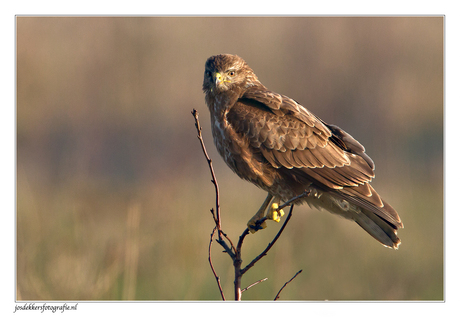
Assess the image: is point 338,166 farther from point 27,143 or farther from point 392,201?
point 27,143

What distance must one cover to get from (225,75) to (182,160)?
597 cm

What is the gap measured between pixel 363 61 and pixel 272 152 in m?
7.82

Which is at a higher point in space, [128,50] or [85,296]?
[128,50]

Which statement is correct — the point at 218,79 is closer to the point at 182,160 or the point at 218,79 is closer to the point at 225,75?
the point at 225,75

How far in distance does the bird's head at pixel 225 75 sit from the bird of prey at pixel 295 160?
272 mm

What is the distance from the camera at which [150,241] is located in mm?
6246

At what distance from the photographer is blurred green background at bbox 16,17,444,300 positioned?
5.78 meters

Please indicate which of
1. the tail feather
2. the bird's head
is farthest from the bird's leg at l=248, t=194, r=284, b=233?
the bird's head

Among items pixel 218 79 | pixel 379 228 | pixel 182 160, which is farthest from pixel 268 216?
pixel 182 160

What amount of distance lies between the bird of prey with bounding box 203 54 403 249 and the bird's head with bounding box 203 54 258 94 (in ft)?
0.89

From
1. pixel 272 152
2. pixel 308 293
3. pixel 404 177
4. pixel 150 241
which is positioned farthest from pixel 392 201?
pixel 272 152

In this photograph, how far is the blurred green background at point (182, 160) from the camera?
19.0 feet

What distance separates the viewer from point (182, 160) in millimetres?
10086

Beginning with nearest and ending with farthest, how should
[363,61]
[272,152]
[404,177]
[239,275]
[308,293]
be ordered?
[239,275] < [272,152] < [308,293] < [404,177] < [363,61]
